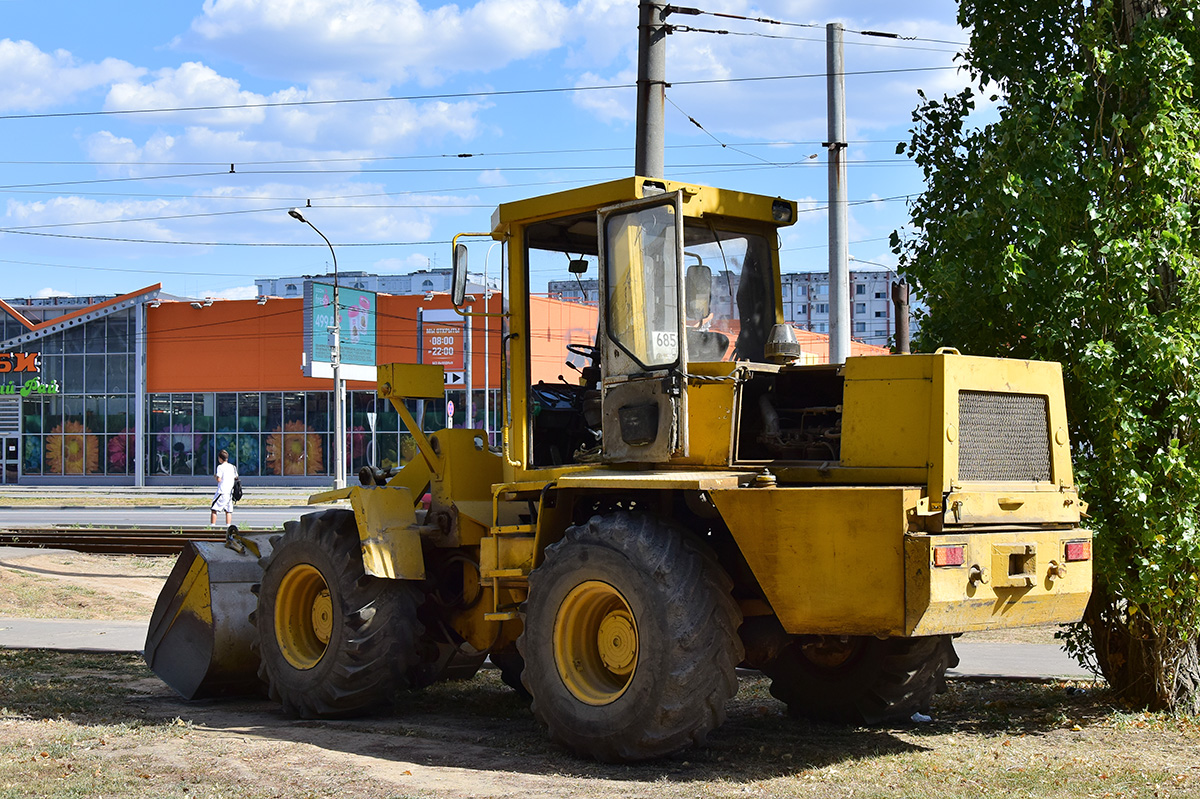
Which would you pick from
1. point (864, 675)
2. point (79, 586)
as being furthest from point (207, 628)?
point (79, 586)

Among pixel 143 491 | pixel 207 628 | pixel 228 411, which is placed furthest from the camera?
pixel 228 411

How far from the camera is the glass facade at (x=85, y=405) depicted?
5109 centimetres

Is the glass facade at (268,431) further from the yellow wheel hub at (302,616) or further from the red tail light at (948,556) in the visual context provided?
the red tail light at (948,556)

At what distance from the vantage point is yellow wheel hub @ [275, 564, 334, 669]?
8.92 metres

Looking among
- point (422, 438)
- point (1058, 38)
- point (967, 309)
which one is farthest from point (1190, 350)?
point (422, 438)

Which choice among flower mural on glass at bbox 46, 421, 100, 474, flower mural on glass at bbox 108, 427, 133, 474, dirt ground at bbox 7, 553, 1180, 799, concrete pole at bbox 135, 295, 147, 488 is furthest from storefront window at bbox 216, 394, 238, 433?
dirt ground at bbox 7, 553, 1180, 799

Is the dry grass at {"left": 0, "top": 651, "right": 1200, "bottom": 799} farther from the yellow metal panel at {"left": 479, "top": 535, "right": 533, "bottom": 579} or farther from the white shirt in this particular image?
the white shirt

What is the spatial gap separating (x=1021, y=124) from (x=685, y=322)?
293 centimetres

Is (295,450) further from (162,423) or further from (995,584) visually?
(995,584)

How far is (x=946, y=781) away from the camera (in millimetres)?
6586

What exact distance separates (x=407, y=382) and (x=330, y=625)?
68.4 inches

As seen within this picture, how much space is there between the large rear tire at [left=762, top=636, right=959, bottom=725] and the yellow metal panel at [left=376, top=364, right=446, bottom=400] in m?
3.01

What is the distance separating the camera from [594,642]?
744 cm

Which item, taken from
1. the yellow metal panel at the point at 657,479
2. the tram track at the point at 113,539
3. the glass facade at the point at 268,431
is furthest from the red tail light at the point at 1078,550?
the glass facade at the point at 268,431
